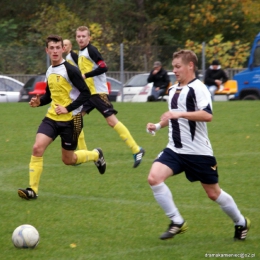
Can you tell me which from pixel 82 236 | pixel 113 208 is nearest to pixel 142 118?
pixel 113 208

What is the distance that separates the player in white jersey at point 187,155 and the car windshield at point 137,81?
64.8ft

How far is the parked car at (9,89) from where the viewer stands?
26.4 meters

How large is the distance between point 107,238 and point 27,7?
34854 mm

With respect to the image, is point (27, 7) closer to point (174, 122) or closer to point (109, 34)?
point (109, 34)

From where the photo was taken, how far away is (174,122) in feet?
21.0

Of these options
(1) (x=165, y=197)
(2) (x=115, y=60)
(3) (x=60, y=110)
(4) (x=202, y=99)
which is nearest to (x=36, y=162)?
(3) (x=60, y=110)

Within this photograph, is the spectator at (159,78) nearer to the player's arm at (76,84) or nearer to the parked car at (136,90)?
the parked car at (136,90)

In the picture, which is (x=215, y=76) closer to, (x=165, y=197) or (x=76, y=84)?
(x=76, y=84)

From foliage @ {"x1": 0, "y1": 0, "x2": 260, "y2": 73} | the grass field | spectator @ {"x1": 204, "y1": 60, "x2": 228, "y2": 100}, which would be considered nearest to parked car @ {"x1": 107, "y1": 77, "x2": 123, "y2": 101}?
spectator @ {"x1": 204, "y1": 60, "x2": 228, "y2": 100}

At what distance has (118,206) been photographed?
26.0 ft

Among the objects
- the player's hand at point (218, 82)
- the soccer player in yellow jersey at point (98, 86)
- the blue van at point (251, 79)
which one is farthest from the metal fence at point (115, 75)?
the soccer player in yellow jersey at point (98, 86)

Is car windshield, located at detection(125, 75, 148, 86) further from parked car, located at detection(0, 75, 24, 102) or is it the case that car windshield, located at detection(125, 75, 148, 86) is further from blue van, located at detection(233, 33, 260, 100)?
parked car, located at detection(0, 75, 24, 102)

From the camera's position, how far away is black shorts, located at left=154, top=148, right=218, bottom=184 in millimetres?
6262

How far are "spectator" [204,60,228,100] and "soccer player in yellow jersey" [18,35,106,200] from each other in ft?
48.1
